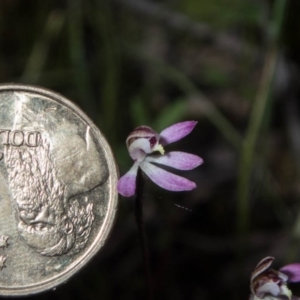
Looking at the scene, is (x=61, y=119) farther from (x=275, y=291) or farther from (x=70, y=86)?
(x=70, y=86)

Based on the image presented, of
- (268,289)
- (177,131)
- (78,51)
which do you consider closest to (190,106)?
(78,51)

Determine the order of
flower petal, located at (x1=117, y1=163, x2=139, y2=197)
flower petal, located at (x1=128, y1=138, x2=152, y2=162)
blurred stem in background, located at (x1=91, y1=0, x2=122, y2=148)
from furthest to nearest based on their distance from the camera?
blurred stem in background, located at (x1=91, y1=0, x2=122, y2=148) → flower petal, located at (x1=128, y1=138, x2=152, y2=162) → flower petal, located at (x1=117, y1=163, x2=139, y2=197)

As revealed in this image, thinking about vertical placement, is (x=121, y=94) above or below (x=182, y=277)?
above

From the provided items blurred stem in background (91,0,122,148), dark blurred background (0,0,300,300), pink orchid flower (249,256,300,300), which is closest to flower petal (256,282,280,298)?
pink orchid flower (249,256,300,300)

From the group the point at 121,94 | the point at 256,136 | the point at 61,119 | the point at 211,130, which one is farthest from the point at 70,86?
the point at 61,119

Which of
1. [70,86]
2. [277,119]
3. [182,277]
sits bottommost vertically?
[182,277]

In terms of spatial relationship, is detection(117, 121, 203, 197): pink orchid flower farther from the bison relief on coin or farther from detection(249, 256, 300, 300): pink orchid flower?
detection(249, 256, 300, 300): pink orchid flower
